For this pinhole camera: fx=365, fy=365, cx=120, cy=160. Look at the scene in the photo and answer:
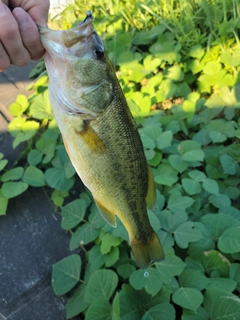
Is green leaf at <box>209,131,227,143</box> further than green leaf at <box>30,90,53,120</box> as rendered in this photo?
No

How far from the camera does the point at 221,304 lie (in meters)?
1.80

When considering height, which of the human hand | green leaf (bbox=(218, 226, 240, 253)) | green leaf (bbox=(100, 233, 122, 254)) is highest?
the human hand

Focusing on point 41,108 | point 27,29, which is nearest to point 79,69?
point 27,29

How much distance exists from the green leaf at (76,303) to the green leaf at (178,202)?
2.29 feet

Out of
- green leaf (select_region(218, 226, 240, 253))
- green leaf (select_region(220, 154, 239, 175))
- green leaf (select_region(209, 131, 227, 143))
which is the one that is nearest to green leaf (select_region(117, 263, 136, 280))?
green leaf (select_region(218, 226, 240, 253))

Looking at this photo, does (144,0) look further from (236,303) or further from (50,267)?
(236,303)

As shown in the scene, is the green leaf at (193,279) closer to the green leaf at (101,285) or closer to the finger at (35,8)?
the green leaf at (101,285)

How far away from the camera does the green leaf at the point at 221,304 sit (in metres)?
1.76

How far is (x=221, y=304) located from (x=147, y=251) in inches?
19.6

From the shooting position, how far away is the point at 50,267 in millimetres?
2238

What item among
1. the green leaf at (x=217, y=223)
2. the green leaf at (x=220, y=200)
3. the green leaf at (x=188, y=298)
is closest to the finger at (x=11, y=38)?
the green leaf at (x=188, y=298)

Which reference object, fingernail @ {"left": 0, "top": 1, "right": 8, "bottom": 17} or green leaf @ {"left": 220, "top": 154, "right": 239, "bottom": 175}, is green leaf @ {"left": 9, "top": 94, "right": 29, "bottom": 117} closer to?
green leaf @ {"left": 220, "top": 154, "right": 239, "bottom": 175}

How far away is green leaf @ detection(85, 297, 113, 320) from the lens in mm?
1790

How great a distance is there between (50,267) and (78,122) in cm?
125
